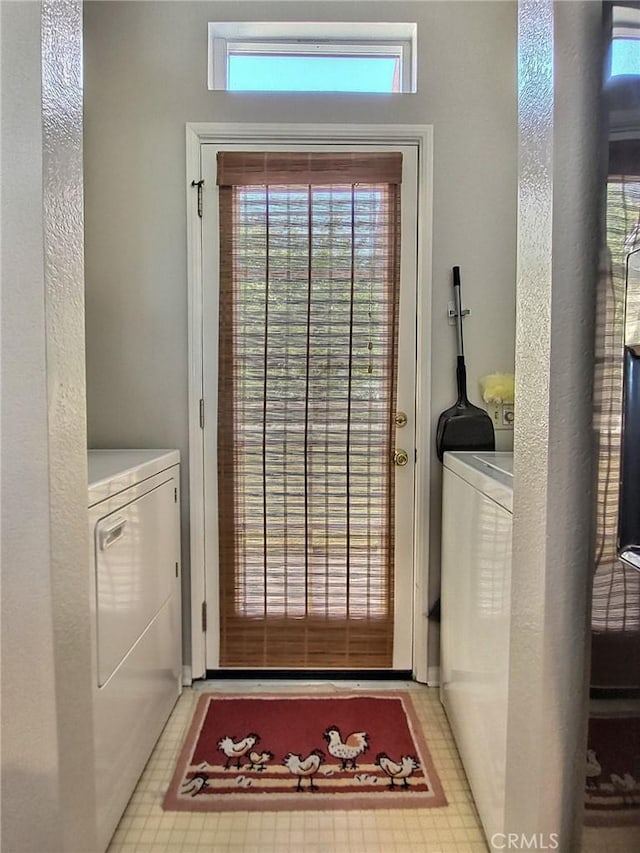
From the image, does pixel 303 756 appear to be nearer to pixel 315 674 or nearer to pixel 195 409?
pixel 315 674

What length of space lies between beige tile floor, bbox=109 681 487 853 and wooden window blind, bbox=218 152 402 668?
24.3 inches

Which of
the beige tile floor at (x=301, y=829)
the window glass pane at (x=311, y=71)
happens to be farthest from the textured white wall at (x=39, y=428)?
the window glass pane at (x=311, y=71)

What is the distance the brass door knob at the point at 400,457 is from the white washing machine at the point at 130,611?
869 millimetres

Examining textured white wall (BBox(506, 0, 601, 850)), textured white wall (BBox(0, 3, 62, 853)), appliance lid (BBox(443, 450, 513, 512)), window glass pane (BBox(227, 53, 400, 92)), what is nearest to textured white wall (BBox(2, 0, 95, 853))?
textured white wall (BBox(0, 3, 62, 853))

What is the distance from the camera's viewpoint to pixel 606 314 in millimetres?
752

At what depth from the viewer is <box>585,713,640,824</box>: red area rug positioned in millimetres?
718

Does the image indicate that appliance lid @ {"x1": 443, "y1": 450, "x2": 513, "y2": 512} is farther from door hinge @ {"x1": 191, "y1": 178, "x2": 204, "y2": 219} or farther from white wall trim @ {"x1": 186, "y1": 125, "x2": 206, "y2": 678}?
door hinge @ {"x1": 191, "y1": 178, "x2": 204, "y2": 219}

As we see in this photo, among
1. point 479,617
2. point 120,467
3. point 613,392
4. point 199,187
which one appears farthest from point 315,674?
point 199,187

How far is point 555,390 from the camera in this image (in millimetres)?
791

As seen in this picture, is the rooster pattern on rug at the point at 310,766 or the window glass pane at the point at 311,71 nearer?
the rooster pattern on rug at the point at 310,766

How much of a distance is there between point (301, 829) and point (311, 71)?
2624mm

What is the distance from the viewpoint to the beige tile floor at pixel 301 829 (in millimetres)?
1259

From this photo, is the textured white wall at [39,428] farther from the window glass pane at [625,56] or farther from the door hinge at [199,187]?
the door hinge at [199,187]

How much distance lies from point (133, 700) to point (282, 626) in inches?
27.6
